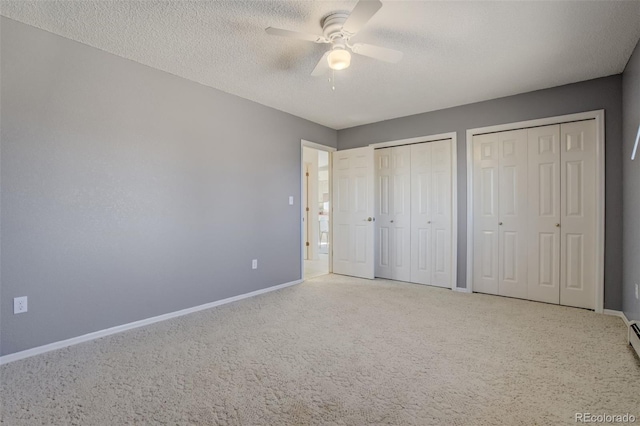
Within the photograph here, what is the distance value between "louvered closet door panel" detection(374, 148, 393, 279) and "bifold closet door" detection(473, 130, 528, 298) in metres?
1.22

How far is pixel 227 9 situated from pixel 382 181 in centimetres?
334

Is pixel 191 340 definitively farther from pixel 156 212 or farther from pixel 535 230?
pixel 535 230

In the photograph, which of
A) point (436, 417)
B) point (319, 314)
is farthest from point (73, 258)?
point (436, 417)

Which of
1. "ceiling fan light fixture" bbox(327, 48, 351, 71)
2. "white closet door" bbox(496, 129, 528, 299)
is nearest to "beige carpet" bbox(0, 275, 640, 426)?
"white closet door" bbox(496, 129, 528, 299)

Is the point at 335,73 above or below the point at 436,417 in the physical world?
above

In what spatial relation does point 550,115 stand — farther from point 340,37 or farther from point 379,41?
point 340,37

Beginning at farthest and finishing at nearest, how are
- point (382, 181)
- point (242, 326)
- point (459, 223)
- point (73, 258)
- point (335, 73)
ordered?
point (382, 181) < point (459, 223) < point (335, 73) < point (242, 326) < point (73, 258)

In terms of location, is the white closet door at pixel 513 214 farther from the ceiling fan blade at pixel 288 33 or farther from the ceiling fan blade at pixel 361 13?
the ceiling fan blade at pixel 288 33

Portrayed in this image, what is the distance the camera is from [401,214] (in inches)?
185


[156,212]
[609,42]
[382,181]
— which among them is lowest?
[156,212]

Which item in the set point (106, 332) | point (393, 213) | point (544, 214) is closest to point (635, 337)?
point (544, 214)

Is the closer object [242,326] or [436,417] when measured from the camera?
[436,417]

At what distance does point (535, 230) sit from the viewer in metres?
3.62

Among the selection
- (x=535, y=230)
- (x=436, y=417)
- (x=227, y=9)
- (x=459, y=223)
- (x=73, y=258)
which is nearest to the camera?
(x=436, y=417)
